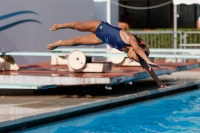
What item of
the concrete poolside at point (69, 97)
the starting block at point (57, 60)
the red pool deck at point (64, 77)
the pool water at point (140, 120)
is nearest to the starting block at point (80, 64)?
the red pool deck at point (64, 77)

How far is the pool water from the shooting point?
943 centimetres

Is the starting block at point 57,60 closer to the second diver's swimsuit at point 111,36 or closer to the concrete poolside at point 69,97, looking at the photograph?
the concrete poolside at point 69,97

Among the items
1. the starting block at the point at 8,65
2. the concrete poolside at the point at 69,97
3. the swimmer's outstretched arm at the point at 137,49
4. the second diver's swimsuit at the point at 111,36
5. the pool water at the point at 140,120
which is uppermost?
the second diver's swimsuit at the point at 111,36

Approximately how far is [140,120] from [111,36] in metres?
1.63

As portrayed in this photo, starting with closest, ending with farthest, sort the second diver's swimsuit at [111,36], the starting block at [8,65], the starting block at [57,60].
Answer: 1. the second diver's swimsuit at [111,36]
2. the starting block at [8,65]
3. the starting block at [57,60]

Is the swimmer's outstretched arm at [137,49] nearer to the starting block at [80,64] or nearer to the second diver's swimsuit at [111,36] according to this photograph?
the second diver's swimsuit at [111,36]

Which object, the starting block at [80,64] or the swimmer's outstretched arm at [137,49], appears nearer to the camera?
the swimmer's outstretched arm at [137,49]

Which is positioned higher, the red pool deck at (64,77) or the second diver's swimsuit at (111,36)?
the second diver's swimsuit at (111,36)

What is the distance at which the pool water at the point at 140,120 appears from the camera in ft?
30.9

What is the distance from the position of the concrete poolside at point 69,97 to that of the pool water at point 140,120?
18cm

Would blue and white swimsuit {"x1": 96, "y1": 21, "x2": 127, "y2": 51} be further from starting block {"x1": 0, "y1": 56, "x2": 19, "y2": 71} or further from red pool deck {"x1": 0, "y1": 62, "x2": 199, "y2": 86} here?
starting block {"x1": 0, "y1": 56, "x2": 19, "y2": 71}

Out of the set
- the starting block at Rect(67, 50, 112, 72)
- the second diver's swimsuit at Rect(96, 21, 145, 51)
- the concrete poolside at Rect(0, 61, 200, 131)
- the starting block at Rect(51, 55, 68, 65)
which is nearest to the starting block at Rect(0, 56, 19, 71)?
the concrete poolside at Rect(0, 61, 200, 131)

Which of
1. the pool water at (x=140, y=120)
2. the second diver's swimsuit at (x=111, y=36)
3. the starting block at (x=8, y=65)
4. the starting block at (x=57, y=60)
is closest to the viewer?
the pool water at (x=140, y=120)

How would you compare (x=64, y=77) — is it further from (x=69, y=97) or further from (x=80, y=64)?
(x=80, y=64)
